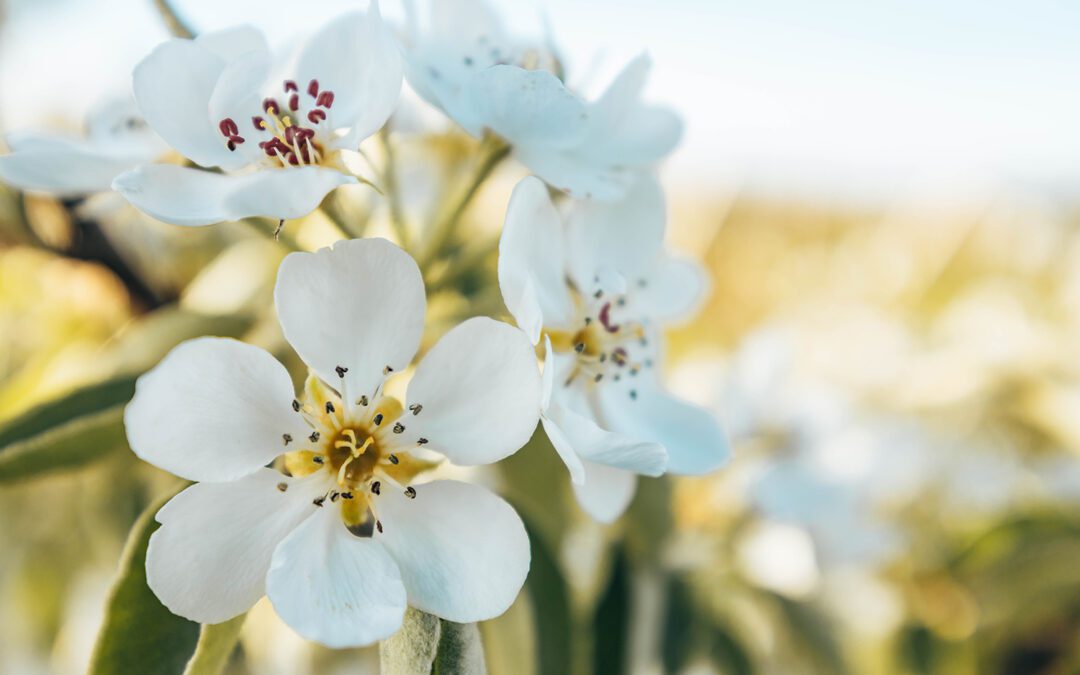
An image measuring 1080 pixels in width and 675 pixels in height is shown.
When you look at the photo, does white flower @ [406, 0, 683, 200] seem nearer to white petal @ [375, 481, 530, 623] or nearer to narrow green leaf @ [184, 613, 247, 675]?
white petal @ [375, 481, 530, 623]

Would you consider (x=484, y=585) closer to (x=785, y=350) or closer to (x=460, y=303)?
(x=460, y=303)

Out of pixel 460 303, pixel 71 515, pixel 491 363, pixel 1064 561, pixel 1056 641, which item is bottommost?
pixel 71 515

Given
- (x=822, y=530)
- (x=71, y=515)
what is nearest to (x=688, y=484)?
(x=822, y=530)

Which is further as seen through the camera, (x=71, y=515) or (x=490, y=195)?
(x=490, y=195)

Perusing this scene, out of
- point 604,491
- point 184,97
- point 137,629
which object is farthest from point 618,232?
point 137,629

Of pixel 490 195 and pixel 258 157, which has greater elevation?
pixel 258 157
